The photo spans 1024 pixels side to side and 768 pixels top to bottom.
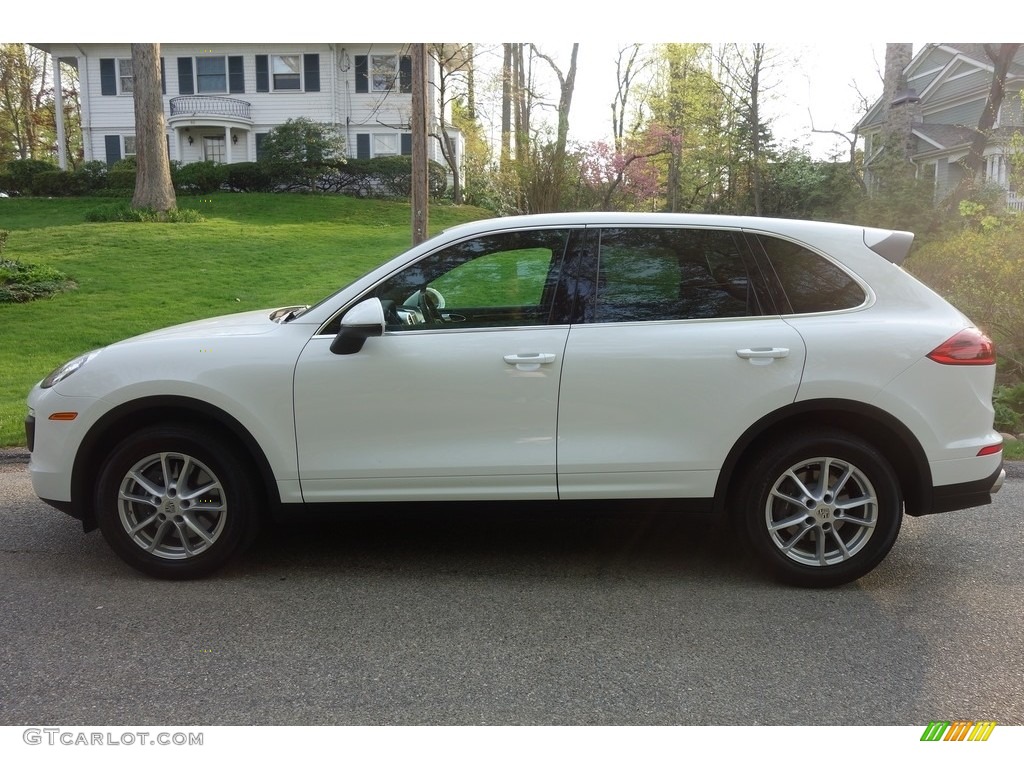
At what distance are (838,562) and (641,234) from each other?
1.90m

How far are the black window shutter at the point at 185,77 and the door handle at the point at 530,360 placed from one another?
34.4 m

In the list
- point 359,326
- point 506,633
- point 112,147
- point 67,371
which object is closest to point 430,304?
point 359,326

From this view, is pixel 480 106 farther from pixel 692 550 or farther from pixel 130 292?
pixel 692 550

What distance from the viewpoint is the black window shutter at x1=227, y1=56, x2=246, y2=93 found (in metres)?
33.5

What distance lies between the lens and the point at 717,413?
4.00 metres

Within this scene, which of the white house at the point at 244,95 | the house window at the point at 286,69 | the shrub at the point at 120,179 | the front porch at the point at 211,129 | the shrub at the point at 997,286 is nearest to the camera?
the shrub at the point at 997,286

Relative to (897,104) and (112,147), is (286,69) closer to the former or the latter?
(112,147)

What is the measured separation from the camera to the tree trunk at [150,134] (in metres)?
19.6

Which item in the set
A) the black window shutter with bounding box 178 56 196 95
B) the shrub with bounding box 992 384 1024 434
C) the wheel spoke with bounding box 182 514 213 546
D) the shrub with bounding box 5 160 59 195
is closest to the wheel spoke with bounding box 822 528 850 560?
the wheel spoke with bounding box 182 514 213 546

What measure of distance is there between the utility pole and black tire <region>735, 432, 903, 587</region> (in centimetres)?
611

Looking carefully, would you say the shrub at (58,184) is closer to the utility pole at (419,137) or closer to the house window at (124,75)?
the house window at (124,75)

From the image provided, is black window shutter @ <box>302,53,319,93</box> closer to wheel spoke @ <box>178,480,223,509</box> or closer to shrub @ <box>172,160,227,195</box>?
shrub @ <box>172,160,227,195</box>

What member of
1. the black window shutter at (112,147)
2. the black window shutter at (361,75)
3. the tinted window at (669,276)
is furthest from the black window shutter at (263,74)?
the tinted window at (669,276)

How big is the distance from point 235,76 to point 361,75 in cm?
517
